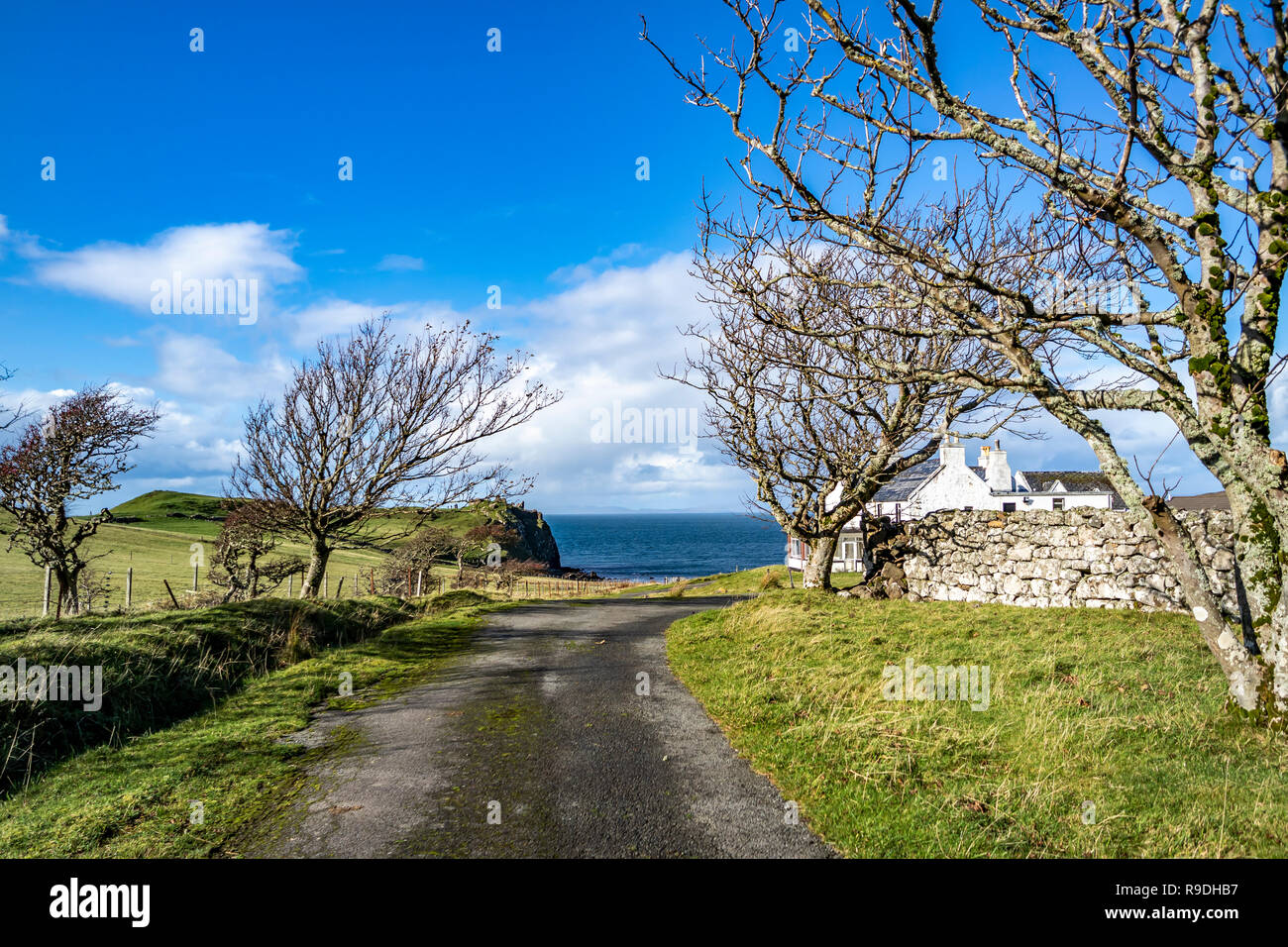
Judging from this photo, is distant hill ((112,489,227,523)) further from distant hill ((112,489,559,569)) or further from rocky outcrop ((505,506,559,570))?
rocky outcrop ((505,506,559,570))

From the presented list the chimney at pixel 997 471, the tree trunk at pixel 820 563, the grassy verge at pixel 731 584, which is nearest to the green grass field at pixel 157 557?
the tree trunk at pixel 820 563

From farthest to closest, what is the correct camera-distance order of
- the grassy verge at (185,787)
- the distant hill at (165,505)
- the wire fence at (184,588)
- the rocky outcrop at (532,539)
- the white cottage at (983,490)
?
the rocky outcrop at (532,539) → the distant hill at (165,505) → the white cottage at (983,490) → the wire fence at (184,588) → the grassy verge at (185,787)

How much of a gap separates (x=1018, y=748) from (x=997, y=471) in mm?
46025

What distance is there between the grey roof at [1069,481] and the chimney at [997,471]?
9.02 ft

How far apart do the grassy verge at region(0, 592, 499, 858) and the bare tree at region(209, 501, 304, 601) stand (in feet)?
29.9

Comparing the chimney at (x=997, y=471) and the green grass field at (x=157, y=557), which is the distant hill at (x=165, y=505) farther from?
the chimney at (x=997, y=471)

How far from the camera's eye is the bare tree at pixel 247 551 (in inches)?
725

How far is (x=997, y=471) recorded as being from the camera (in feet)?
155

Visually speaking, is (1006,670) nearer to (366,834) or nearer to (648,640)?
(648,640)

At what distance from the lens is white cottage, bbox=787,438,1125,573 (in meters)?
46.0

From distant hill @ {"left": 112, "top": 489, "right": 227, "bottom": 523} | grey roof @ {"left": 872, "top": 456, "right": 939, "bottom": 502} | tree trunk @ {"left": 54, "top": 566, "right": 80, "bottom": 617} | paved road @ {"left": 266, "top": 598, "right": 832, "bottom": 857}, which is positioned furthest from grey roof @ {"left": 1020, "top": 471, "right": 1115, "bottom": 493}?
distant hill @ {"left": 112, "top": 489, "right": 227, "bottom": 523}
